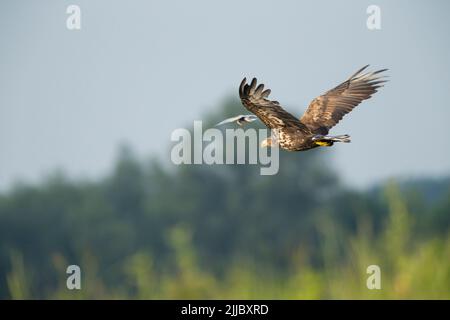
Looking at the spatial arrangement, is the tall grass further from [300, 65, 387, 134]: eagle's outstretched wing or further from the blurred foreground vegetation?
the blurred foreground vegetation

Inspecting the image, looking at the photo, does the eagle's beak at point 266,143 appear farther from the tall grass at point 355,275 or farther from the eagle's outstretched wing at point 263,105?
the tall grass at point 355,275

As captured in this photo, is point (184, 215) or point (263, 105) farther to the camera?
point (184, 215)

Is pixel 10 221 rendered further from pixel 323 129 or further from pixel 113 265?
pixel 323 129

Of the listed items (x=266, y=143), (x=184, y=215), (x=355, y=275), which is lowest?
(x=184, y=215)

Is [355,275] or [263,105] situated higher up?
[263,105]

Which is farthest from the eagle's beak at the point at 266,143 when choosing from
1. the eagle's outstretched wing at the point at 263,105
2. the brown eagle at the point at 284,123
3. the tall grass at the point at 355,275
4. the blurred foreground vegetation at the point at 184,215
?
the blurred foreground vegetation at the point at 184,215

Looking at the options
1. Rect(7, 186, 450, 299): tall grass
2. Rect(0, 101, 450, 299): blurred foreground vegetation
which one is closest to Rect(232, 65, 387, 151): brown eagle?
Rect(7, 186, 450, 299): tall grass

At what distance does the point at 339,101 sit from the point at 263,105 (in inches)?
125

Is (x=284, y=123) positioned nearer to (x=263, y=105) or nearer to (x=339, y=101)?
(x=263, y=105)

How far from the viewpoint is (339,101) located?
52.1 ft

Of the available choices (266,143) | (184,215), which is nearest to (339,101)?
(266,143)

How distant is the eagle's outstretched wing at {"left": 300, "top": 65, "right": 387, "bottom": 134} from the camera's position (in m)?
15.2

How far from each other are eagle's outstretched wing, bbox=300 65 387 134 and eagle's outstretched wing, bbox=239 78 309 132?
4.84 ft

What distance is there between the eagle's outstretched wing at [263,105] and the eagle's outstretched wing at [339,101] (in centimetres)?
148
